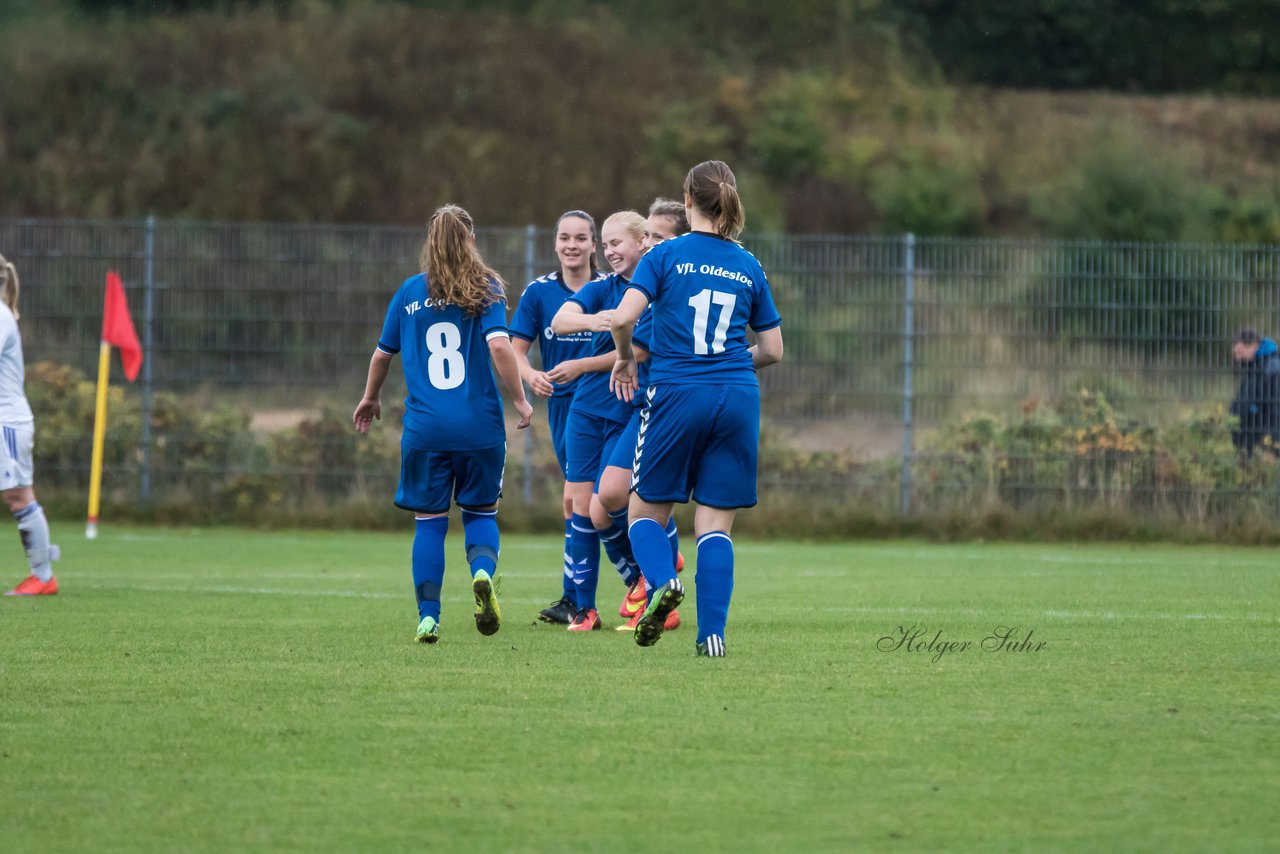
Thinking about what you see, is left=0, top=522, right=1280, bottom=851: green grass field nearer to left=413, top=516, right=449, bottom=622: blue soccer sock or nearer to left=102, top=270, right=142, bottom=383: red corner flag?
left=413, top=516, right=449, bottom=622: blue soccer sock

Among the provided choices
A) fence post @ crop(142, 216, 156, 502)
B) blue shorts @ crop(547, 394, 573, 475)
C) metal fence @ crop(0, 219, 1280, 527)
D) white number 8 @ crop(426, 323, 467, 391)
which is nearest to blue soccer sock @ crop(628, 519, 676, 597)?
white number 8 @ crop(426, 323, 467, 391)

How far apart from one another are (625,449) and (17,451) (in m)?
3.59

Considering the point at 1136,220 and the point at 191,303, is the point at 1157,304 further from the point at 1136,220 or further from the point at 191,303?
the point at 1136,220

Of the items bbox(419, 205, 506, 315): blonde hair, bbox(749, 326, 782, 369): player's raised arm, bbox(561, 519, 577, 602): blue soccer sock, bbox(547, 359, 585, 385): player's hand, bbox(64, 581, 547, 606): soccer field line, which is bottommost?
bbox(64, 581, 547, 606): soccer field line

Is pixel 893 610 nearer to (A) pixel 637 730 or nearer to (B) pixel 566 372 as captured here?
(B) pixel 566 372

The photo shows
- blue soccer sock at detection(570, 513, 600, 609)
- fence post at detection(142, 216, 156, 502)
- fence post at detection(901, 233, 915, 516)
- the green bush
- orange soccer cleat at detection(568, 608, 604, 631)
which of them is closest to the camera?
orange soccer cleat at detection(568, 608, 604, 631)

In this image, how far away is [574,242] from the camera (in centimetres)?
806

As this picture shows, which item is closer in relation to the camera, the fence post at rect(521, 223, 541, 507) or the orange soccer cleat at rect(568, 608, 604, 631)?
the orange soccer cleat at rect(568, 608, 604, 631)

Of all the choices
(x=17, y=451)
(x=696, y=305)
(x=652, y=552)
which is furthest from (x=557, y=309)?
(x=17, y=451)

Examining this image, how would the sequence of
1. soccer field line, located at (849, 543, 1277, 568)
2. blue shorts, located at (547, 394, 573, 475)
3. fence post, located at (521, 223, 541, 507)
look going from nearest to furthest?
blue shorts, located at (547, 394, 573, 475)
soccer field line, located at (849, 543, 1277, 568)
fence post, located at (521, 223, 541, 507)

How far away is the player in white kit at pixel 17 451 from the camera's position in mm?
9219

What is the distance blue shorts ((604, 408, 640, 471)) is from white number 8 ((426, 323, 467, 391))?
2.84 feet

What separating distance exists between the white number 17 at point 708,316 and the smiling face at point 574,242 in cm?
167

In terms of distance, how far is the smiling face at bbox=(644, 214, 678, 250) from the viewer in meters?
7.68
